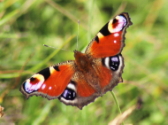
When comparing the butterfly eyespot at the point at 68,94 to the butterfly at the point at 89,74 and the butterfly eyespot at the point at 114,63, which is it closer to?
the butterfly at the point at 89,74

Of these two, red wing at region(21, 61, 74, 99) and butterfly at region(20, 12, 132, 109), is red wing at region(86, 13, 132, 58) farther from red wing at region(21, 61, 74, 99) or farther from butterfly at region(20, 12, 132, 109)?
red wing at region(21, 61, 74, 99)

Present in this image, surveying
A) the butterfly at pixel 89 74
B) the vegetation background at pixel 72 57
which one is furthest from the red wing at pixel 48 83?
the vegetation background at pixel 72 57

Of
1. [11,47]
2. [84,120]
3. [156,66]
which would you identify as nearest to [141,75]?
[156,66]

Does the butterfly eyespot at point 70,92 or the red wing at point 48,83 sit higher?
the red wing at point 48,83

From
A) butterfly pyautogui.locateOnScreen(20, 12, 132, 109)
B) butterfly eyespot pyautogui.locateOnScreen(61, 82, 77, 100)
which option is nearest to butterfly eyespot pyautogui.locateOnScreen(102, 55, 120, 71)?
butterfly pyautogui.locateOnScreen(20, 12, 132, 109)

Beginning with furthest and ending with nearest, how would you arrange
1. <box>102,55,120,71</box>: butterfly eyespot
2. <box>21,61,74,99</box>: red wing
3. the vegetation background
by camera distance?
the vegetation background
<box>102,55,120,71</box>: butterfly eyespot
<box>21,61,74,99</box>: red wing

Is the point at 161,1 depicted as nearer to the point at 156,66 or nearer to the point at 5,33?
the point at 156,66

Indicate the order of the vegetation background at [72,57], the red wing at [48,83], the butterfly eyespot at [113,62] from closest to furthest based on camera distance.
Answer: the red wing at [48,83] → the butterfly eyespot at [113,62] → the vegetation background at [72,57]

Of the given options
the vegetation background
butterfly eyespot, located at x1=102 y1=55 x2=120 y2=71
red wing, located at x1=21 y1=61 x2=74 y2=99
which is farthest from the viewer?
the vegetation background
